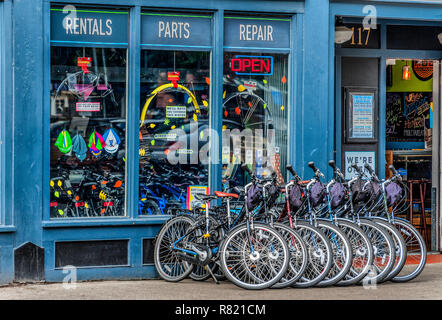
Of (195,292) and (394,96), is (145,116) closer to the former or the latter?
(195,292)

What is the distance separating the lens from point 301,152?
383 inches

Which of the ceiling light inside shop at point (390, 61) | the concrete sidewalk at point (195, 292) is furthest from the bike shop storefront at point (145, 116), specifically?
the ceiling light inside shop at point (390, 61)

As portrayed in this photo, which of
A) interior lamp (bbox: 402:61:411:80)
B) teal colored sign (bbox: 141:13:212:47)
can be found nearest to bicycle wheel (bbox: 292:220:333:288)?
teal colored sign (bbox: 141:13:212:47)

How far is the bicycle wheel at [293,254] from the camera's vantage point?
27.0ft

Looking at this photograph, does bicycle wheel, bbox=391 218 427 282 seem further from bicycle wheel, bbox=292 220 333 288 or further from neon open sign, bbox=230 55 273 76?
neon open sign, bbox=230 55 273 76

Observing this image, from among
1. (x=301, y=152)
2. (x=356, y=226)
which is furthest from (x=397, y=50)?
(x=356, y=226)

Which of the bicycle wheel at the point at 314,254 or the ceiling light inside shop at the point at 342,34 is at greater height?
the ceiling light inside shop at the point at 342,34

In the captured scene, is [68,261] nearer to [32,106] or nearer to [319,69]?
[32,106]

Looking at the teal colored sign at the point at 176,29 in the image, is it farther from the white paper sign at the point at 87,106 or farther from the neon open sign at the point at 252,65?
the white paper sign at the point at 87,106

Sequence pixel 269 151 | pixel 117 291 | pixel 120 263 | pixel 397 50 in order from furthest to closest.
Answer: pixel 397 50 → pixel 269 151 → pixel 120 263 → pixel 117 291

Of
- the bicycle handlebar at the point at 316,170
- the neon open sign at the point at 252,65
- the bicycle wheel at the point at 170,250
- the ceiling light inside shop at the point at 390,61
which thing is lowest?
the bicycle wheel at the point at 170,250

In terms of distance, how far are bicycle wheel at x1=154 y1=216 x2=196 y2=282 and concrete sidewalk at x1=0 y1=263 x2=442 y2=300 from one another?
0.13 meters

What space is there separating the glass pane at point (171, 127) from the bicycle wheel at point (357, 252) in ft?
6.30

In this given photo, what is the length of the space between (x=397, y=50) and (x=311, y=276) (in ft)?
12.1
